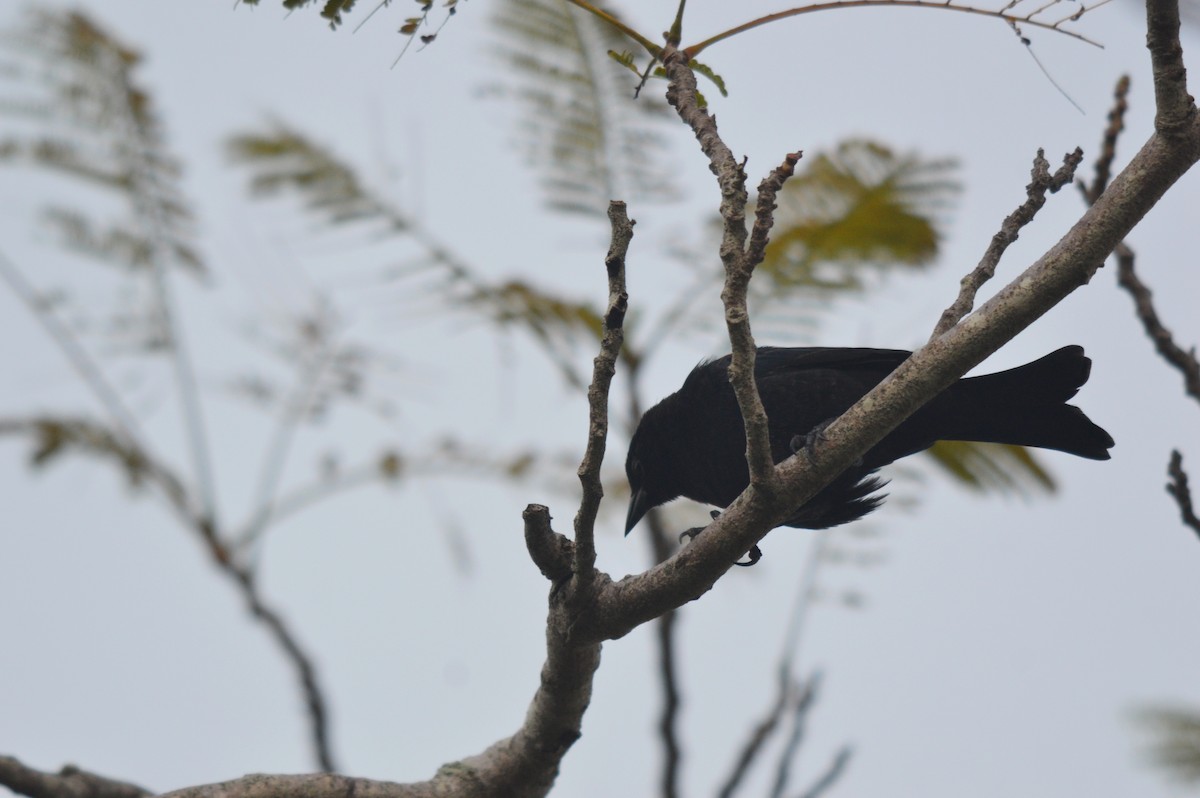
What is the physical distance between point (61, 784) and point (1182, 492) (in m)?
2.90

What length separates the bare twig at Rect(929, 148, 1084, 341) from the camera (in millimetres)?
3041

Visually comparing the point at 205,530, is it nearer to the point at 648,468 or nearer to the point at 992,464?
the point at 648,468

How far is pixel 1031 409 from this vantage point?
420 centimetres

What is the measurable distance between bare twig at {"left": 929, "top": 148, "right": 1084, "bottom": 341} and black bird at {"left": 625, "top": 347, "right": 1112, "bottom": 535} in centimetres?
102

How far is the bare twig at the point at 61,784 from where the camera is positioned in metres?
3.08

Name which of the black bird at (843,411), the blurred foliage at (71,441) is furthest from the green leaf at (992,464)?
the blurred foliage at (71,441)

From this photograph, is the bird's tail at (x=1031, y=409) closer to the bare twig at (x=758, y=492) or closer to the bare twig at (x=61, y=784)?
the bare twig at (x=758, y=492)

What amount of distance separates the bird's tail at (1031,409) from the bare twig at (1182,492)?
0.64 metres

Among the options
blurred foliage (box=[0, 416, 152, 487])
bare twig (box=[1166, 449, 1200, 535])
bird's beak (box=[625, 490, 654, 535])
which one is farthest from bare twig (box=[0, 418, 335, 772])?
bare twig (box=[1166, 449, 1200, 535])

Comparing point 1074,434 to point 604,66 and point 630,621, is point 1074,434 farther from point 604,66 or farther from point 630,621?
point 604,66

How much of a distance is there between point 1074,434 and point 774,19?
2.07m

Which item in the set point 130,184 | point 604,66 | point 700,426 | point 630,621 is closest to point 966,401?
point 700,426

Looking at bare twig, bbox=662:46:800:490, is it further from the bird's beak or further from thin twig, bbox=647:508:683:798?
the bird's beak

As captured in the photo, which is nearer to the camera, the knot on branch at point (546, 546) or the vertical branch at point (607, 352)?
the vertical branch at point (607, 352)
